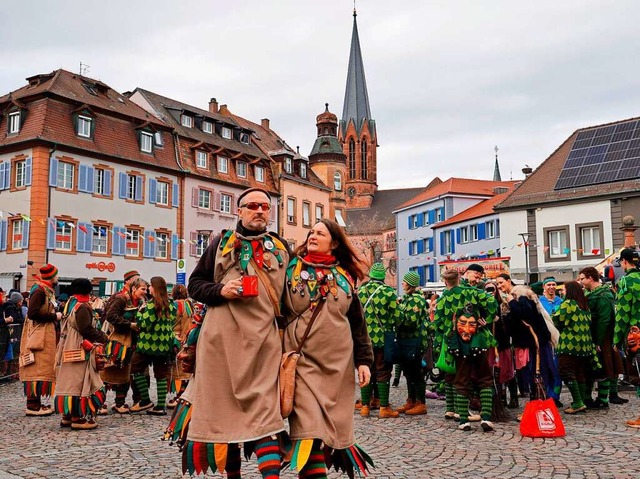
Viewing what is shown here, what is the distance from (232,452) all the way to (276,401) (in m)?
0.46

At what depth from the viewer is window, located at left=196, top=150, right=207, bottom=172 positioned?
42375 millimetres

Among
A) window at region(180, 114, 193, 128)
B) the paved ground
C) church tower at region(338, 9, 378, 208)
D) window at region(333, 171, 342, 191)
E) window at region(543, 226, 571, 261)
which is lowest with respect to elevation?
the paved ground

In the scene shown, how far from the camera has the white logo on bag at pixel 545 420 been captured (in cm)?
780

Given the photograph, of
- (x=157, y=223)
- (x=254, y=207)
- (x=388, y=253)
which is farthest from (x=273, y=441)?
(x=388, y=253)

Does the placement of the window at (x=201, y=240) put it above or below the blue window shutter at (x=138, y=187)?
below

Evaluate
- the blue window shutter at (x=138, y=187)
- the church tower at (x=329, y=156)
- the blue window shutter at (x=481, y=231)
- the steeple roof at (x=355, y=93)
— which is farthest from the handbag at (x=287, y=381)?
the steeple roof at (x=355, y=93)

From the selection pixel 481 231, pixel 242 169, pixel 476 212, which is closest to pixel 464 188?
pixel 476 212

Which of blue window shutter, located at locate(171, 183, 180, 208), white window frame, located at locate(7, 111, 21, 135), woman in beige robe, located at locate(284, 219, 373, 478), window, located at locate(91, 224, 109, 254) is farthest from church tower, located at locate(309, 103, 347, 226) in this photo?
Answer: woman in beige robe, located at locate(284, 219, 373, 478)

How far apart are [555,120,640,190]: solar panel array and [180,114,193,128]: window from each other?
21825mm

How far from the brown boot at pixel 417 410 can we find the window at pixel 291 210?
3976 centimetres

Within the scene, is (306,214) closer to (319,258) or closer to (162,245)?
(162,245)

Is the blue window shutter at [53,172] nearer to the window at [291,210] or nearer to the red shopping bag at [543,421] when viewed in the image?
the window at [291,210]

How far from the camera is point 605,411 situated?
1005cm

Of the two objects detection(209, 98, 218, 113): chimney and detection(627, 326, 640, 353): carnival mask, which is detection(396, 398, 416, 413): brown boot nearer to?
detection(627, 326, 640, 353): carnival mask
